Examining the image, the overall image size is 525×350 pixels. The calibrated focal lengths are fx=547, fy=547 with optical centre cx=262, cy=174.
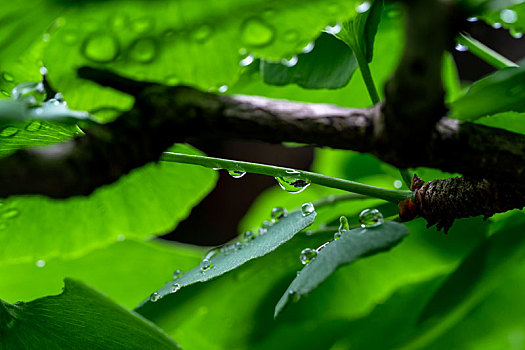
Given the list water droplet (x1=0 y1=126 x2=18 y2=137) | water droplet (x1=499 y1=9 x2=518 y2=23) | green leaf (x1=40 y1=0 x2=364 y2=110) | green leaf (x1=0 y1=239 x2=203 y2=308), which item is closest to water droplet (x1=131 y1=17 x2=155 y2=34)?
green leaf (x1=40 y1=0 x2=364 y2=110)

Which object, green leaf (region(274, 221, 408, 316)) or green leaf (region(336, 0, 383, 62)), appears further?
green leaf (region(336, 0, 383, 62))

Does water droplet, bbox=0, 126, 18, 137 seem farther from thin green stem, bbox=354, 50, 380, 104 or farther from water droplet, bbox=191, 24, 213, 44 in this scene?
thin green stem, bbox=354, 50, 380, 104

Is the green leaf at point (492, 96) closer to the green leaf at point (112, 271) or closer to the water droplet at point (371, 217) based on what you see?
the water droplet at point (371, 217)

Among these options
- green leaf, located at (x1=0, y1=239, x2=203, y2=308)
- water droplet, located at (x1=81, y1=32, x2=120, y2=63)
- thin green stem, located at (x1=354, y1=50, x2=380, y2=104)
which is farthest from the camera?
green leaf, located at (x1=0, y1=239, x2=203, y2=308)

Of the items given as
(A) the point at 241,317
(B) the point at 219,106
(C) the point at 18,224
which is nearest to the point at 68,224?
(C) the point at 18,224

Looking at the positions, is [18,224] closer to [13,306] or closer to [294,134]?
[13,306]

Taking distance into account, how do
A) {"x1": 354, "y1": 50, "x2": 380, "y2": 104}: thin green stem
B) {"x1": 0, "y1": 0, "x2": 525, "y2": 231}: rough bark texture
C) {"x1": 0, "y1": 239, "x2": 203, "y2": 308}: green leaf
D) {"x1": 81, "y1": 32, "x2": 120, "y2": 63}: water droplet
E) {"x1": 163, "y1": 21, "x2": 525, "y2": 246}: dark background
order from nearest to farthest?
{"x1": 0, "y1": 0, "x2": 525, "y2": 231}: rough bark texture
{"x1": 81, "y1": 32, "x2": 120, "y2": 63}: water droplet
{"x1": 354, "y1": 50, "x2": 380, "y2": 104}: thin green stem
{"x1": 0, "y1": 239, "x2": 203, "y2": 308}: green leaf
{"x1": 163, "y1": 21, "x2": 525, "y2": 246}: dark background
